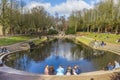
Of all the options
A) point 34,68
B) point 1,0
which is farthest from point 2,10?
point 34,68

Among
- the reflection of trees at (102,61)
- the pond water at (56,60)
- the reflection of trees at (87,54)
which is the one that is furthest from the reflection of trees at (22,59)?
the reflection of trees at (102,61)

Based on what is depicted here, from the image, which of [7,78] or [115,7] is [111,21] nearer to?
[115,7]

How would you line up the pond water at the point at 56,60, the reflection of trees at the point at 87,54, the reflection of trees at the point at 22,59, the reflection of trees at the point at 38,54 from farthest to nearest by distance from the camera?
the reflection of trees at the point at 87,54 → the reflection of trees at the point at 38,54 → the reflection of trees at the point at 22,59 → the pond water at the point at 56,60

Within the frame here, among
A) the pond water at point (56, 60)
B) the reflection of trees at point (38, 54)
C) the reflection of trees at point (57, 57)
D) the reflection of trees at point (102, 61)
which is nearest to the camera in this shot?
the pond water at point (56, 60)

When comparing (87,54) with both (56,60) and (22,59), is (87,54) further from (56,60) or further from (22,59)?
(22,59)

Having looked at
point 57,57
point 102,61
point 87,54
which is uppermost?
point 102,61

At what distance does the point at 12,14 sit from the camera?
81.6 m

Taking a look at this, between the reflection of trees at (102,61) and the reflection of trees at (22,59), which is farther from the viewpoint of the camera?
the reflection of trees at (102,61)

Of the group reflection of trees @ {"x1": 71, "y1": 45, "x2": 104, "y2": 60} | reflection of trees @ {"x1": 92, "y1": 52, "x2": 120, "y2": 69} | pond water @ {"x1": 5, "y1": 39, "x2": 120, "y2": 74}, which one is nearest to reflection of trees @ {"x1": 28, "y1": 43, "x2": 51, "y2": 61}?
pond water @ {"x1": 5, "y1": 39, "x2": 120, "y2": 74}

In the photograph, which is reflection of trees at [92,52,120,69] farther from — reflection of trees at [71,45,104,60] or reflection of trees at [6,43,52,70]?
reflection of trees at [6,43,52,70]

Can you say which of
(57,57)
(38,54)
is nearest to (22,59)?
(57,57)

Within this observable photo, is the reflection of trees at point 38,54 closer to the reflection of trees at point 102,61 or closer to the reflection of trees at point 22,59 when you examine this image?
the reflection of trees at point 22,59

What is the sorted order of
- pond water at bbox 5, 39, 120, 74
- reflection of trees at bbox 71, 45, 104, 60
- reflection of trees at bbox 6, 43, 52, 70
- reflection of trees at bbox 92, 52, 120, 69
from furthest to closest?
1. reflection of trees at bbox 71, 45, 104, 60
2. reflection of trees at bbox 92, 52, 120, 69
3. reflection of trees at bbox 6, 43, 52, 70
4. pond water at bbox 5, 39, 120, 74

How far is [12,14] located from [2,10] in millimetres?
4979
